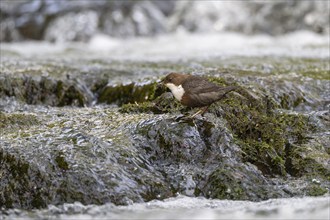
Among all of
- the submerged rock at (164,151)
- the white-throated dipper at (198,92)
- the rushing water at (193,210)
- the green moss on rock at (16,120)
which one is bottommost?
the rushing water at (193,210)

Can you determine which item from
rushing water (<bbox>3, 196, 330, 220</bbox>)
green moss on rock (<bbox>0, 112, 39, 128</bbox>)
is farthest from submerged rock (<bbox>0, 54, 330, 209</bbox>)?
rushing water (<bbox>3, 196, 330, 220</bbox>)

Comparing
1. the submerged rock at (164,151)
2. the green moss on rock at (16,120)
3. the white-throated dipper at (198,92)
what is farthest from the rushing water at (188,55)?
the green moss on rock at (16,120)

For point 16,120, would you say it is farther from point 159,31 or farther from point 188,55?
point 159,31

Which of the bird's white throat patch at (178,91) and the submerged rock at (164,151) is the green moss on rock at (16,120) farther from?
the bird's white throat patch at (178,91)

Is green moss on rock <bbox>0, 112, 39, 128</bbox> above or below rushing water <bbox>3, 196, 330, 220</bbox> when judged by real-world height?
above

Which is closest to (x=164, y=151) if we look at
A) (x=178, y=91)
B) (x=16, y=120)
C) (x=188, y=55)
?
(x=178, y=91)

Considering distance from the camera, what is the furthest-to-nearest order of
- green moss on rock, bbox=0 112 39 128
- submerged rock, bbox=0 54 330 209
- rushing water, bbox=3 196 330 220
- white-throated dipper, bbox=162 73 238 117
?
green moss on rock, bbox=0 112 39 128 → white-throated dipper, bbox=162 73 238 117 → submerged rock, bbox=0 54 330 209 → rushing water, bbox=3 196 330 220

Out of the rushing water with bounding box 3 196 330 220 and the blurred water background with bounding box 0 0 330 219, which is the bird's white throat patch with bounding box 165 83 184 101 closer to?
the rushing water with bounding box 3 196 330 220

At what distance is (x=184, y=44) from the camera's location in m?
14.3

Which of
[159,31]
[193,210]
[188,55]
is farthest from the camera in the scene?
[159,31]

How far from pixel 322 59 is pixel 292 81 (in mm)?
2716

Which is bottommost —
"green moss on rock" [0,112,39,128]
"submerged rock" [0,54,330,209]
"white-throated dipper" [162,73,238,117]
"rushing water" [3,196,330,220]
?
"rushing water" [3,196,330,220]

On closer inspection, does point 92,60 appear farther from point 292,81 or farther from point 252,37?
point 252,37

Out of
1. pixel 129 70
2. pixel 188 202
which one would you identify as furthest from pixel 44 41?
pixel 188 202
